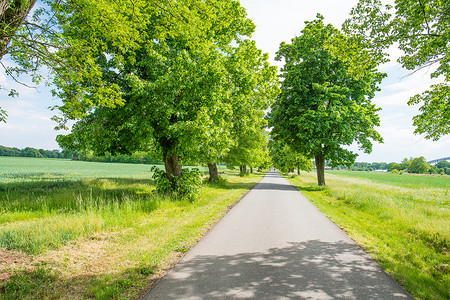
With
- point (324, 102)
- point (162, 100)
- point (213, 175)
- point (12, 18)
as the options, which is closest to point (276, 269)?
point (12, 18)

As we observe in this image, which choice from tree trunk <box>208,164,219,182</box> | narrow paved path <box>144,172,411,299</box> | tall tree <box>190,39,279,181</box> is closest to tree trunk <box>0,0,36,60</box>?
narrow paved path <box>144,172,411,299</box>

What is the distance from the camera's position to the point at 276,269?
4398 mm

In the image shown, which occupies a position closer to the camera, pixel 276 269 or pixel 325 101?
pixel 276 269

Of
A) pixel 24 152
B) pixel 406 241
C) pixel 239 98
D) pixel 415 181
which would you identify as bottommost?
pixel 415 181

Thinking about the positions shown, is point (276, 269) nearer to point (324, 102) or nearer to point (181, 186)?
point (181, 186)

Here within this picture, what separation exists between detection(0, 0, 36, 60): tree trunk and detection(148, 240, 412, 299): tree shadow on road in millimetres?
5382

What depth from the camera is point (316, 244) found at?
5.91 metres

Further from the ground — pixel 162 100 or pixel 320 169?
pixel 162 100

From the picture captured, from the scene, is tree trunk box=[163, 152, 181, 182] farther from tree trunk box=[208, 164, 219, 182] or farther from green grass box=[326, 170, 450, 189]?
green grass box=[326, 170, 450, 189]

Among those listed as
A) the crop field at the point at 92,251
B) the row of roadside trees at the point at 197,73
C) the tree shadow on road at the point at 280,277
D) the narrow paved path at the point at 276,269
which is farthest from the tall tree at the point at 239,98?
the tree shadow on road at the point at 280,277

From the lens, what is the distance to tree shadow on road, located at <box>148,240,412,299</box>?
354 cm

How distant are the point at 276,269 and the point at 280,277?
1.00ft

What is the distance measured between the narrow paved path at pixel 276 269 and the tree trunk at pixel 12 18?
212 inches

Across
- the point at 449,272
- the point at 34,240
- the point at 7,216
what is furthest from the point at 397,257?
the point at 7,216
